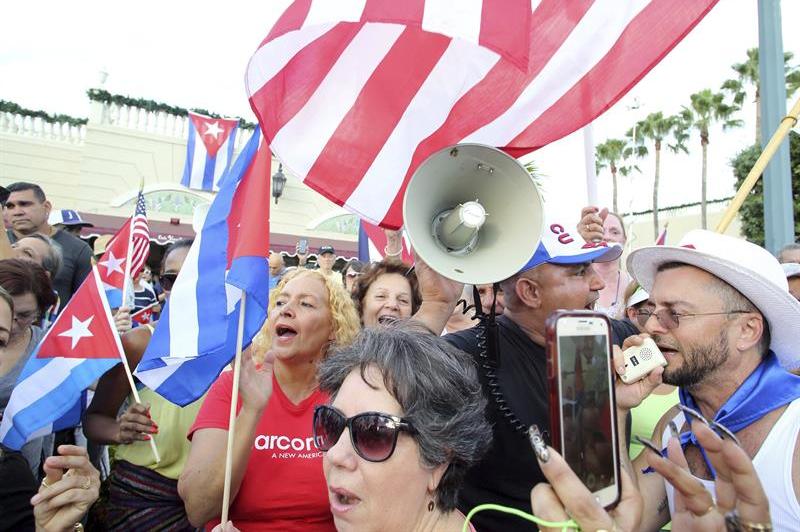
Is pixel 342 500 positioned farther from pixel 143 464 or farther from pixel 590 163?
pixel 590 163

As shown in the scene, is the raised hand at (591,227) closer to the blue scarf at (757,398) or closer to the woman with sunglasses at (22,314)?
the blue scarf at (757,398)

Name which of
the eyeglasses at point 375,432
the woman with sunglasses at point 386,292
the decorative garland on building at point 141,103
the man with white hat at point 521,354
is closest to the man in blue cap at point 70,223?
the woman with sunglasses at point 386,292

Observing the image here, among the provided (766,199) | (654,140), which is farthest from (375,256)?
(654,140)

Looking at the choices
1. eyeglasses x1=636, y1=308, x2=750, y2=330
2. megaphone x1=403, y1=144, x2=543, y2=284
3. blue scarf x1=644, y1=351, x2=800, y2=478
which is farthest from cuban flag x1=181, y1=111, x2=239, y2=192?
blue scarf x1=644, y1=351, x2=800, y2=478

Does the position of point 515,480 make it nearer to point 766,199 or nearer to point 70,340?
point 70,340

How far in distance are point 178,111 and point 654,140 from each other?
105 feet

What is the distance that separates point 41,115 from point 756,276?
833 inches

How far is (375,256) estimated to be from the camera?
6.43m

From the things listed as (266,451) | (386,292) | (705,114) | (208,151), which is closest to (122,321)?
(386,292)

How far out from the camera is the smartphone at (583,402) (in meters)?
1.29

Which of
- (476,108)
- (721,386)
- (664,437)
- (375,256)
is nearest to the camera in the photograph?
(721,386)

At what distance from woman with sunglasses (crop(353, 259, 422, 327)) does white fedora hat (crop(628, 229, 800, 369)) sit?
1936mm

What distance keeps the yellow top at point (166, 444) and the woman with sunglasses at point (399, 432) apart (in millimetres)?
1425

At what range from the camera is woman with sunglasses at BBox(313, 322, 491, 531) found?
1.85 meters
